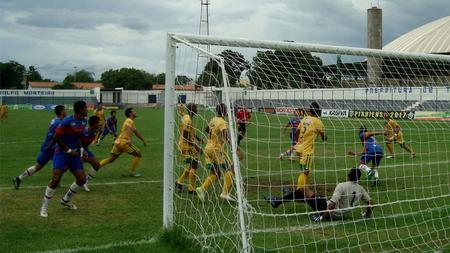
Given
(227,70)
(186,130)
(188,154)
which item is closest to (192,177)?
(188,154)

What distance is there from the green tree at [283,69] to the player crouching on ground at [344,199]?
6.11ft

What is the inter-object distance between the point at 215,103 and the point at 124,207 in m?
3.01

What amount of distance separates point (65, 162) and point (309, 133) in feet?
13.7

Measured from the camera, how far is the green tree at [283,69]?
7633mm

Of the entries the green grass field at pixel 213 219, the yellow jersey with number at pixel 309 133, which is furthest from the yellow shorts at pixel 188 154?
the yellow jersey with number at pixel 309 133

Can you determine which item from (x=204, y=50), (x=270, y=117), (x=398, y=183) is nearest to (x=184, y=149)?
(x=204, y=50)

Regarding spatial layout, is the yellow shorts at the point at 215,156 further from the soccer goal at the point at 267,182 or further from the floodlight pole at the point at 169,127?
the floodlight pole at the point at 169,127

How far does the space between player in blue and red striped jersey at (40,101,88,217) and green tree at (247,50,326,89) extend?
2835 millimetres

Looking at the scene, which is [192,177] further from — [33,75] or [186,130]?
[33,75]

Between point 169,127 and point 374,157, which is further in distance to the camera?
point 374,157

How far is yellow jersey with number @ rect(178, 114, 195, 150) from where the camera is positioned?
795 cm

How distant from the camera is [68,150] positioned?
26.7 feet

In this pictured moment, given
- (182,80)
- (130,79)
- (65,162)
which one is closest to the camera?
Result: (182,80)

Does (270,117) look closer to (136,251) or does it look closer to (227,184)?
(227,184)
